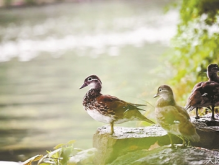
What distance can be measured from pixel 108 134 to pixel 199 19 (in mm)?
1028

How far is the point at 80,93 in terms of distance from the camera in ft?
10.1

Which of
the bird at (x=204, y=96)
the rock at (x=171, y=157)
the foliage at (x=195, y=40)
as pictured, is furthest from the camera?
the foliage at (x=195, y=40)

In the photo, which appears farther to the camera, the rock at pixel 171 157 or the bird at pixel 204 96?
the bird at pixel 204 96

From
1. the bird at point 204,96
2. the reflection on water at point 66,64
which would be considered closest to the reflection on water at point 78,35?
the reflection on water at point 66,64

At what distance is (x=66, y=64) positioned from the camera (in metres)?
3.51

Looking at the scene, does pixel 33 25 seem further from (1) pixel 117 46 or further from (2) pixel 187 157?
(2) pixel 187 157

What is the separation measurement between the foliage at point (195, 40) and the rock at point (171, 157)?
2.41ft

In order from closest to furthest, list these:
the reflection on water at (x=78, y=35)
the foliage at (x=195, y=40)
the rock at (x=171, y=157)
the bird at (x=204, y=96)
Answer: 1. the rock at (x=171, y=157)
2. the bird at (x=204, y=96)
3. the foliage at (x=195, y=40)
4. the reflection on water at (x=78, y=35)

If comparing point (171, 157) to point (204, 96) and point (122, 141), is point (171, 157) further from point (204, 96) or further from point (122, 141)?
point (204, 96)

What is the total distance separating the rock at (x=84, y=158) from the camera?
4.18ft

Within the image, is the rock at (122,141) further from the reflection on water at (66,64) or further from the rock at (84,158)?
the reflection on water at (66,64)

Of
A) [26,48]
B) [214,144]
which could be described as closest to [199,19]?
[214,144]

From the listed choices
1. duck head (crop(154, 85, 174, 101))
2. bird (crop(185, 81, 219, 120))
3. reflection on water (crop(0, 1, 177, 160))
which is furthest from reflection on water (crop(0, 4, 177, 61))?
duck head (crop(154, 85, 174, 101))

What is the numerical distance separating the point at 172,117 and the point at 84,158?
0.32 meters
